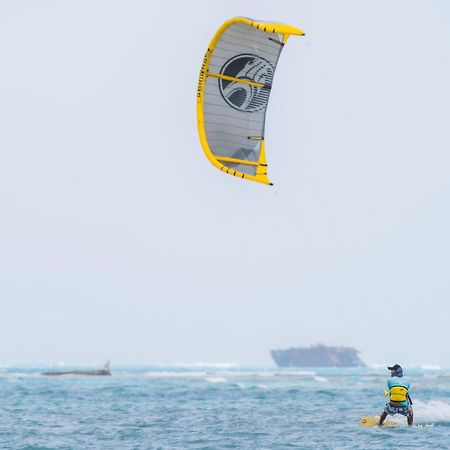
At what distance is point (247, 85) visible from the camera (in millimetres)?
24438

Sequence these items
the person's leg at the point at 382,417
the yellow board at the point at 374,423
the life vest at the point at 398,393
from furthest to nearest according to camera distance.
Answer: the yellow board at the point at 374,423
the person's leg at the point at 382,417
the life vest at the point at 398,393

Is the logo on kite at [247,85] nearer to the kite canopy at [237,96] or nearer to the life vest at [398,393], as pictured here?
the kite canopy at [237,96]

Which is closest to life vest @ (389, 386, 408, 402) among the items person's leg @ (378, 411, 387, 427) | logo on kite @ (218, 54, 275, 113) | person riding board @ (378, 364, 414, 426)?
person riding board @ (378, 364, 414, 426)

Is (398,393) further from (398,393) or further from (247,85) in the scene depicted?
(247,85)

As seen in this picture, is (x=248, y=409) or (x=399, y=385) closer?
(x=399, y=385)

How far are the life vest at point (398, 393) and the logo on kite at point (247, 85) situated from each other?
8.37 meters

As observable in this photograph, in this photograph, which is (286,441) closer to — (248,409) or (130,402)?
(248,409)

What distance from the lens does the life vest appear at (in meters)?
24.6

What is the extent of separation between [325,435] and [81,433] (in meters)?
7.09

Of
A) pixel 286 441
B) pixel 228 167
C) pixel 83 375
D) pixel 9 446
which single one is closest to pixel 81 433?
pixel 9 446

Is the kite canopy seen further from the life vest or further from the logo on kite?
the life vest

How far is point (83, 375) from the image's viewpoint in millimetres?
98250

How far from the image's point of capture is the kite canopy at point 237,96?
921 inches

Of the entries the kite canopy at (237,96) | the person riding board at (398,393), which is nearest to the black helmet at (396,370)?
the person riding board at (398,393)
